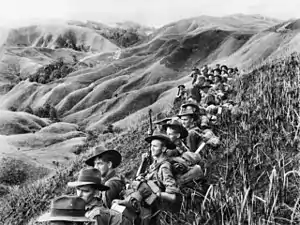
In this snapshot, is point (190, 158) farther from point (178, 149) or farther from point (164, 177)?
point (164, 177)

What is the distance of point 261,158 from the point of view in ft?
20.9

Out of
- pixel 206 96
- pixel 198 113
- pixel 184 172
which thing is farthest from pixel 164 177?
pixel 206 96

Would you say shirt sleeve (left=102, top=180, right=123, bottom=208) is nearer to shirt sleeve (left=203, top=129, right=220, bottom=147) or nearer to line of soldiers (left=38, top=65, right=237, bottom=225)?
line of soldiers (left=38, top=65, right=237, bottom=225)

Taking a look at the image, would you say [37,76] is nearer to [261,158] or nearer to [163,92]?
[163,92]

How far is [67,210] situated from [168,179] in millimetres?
1953

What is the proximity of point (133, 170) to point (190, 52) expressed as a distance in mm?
32948

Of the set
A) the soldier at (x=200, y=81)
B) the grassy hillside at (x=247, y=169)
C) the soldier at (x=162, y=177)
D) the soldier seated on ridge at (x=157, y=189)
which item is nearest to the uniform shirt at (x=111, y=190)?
the soldier seated on ridge at (x=157, y=189)

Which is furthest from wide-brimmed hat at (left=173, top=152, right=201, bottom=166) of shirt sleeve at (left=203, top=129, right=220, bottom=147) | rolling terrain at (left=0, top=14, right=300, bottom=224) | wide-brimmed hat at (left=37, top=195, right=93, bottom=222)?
wide-brimmed hat at (left=37, top=195, right=93, bottom=222)

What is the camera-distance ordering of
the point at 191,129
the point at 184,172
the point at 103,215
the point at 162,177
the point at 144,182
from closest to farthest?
the point at 103,215
the point at 144,182
the point at 162,177
the point at 184,172
the point at 191,129

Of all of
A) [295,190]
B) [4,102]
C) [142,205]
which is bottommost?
[4,102]

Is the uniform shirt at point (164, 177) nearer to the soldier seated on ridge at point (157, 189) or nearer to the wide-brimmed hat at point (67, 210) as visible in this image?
the soldier seated on ridge at point (157, 189)

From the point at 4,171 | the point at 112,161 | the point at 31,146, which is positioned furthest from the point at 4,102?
the point at 112,161

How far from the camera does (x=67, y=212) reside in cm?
394

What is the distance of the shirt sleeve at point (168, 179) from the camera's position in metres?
5.61
